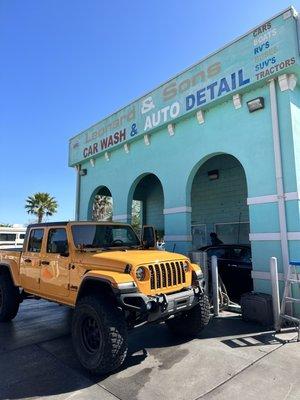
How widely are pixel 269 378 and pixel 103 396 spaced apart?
6.99ft

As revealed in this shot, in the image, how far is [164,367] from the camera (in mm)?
4473

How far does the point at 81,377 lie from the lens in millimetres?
4219

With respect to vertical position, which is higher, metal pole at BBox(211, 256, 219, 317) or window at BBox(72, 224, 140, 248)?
window at BBox(72, 224, 140, 248)

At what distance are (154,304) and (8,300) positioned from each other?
161 inches

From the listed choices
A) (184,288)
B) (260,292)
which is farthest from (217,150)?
(184,288)

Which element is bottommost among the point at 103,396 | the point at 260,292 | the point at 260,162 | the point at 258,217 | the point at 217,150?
the point at 103,396

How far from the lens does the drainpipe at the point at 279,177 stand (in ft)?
21.8

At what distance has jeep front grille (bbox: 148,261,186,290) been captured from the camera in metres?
4.66

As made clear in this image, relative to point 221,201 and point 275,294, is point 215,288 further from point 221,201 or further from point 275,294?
point 221,201

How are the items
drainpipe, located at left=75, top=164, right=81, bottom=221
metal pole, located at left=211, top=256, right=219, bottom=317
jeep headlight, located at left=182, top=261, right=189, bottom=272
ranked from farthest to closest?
drainpipe, located at left=75, top=164, right=81, bottom=221, metal pole, located at left=211, top=256, right=219, bottom=317, jeep headlight, located at left=182, top=261, right=189, bottom=272

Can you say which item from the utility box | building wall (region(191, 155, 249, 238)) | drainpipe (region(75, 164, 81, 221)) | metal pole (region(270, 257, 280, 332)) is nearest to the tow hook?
metal pole (region(270, 257, 280, 332))

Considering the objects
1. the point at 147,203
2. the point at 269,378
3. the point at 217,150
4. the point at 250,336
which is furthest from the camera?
the point at 147,203

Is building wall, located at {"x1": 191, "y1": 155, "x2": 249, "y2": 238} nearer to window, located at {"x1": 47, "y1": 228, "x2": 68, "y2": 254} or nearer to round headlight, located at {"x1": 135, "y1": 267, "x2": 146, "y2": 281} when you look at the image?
window, located at {"x1": 47, "y1": 228, "x2": 68, "y2": 254}

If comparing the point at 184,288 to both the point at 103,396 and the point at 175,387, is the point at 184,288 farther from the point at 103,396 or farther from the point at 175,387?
the point at 103,396
